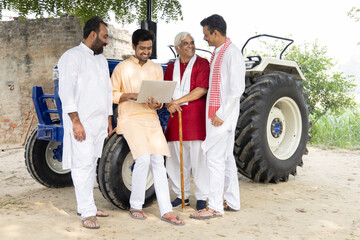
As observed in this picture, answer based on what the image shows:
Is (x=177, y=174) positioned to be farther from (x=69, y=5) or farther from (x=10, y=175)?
(x=69, y=5)

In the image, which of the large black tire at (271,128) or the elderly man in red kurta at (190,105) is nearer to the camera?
the elderly man in red kurta at (190,105)

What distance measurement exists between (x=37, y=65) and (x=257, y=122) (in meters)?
7.21

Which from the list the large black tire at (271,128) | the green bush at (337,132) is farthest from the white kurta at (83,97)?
the green bush at (337,132)

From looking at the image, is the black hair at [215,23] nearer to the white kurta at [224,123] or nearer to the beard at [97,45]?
the white kurta at [224,123]

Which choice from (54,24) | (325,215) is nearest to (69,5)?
(54,24)

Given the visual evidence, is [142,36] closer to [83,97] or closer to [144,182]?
[83,97]

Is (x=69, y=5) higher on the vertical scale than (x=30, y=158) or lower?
higher

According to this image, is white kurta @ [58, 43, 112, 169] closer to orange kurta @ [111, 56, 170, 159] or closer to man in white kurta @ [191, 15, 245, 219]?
orange kurta @ [111, 56, 170, 159]

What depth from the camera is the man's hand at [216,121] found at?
3.53m

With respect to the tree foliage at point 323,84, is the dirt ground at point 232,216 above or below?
below

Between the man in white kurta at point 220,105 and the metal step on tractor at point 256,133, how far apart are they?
72 centimetres

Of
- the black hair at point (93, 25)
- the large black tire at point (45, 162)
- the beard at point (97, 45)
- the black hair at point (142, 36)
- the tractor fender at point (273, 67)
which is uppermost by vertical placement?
the black hair at point (93, 25)

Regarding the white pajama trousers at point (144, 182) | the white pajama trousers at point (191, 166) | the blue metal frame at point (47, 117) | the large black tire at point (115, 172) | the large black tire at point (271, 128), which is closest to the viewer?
the white pajama trousers at point (144, 182)

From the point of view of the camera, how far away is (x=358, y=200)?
173 inches
